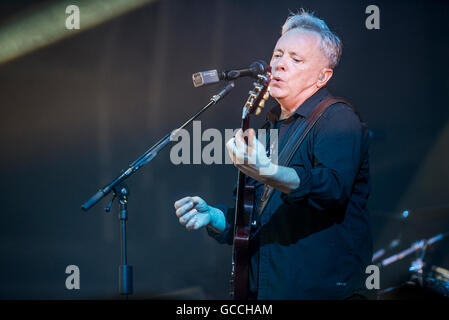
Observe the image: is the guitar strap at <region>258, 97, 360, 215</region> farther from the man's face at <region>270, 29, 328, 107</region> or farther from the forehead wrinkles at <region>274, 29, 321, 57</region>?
the forehead wrinkles at <region>274, 29, 321, 57</region>

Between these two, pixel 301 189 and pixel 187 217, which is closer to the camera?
pixel 301 189

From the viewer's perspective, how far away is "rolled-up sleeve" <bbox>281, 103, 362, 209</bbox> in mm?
1343

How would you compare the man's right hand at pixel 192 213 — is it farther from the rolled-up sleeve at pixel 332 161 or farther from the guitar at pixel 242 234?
the rolled-up sleeve at pixel 332 161

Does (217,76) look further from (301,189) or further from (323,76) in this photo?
(301,189)

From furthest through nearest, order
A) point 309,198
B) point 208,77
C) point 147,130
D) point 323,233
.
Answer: point 147,130 → point 208,77 → point 323,233 → point 309,198

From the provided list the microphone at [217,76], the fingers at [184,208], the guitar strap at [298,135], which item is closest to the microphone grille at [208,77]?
the microphone at [217,76]

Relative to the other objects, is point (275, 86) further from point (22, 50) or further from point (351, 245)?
point (22, 50)

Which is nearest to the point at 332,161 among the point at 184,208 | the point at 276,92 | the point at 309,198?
the point at 309,198

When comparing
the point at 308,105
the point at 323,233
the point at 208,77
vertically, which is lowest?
the point at 323,233

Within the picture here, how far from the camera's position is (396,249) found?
11.7 ft

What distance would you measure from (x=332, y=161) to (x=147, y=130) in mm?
2300

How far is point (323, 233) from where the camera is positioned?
5.14 feet

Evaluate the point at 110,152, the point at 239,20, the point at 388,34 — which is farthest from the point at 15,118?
the point at 388,34

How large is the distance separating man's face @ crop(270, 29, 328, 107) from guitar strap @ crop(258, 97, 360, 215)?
178 millimetres
